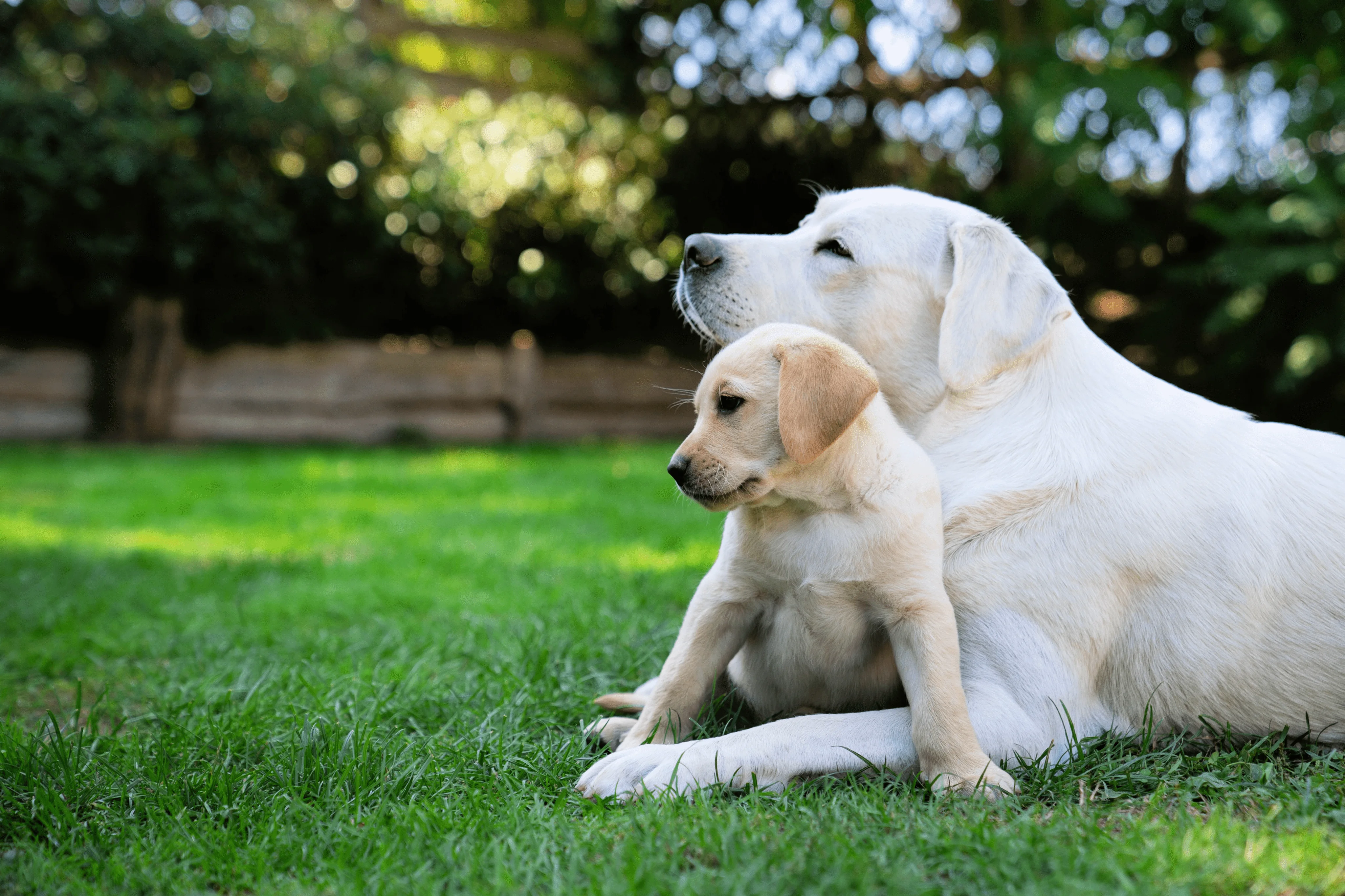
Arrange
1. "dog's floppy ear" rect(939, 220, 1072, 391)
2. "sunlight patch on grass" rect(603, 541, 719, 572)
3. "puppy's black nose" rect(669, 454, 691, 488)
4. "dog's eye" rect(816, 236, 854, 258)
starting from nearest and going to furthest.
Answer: "puppy's black nose" rect(669, 454, 691, 488), "dog's floppy ear" rect(939, 220, 1072, 391), "dog's eye" rect(816, 236, 854, 258), "sunlight patch on grass" rect(603, 541, 719, 572)

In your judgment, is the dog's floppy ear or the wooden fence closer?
the dog's floppy ear

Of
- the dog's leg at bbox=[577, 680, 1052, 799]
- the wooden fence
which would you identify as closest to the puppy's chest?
the dog's leg at bbox=[577, 680, 1052, 799]

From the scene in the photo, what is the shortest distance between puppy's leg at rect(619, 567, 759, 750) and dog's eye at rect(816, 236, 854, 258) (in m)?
1.04

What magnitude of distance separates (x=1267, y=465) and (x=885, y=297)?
106 centimetres

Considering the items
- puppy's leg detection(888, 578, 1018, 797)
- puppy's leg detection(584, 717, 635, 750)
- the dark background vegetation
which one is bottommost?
puppy's leg detection(584, 717, 635, 750)

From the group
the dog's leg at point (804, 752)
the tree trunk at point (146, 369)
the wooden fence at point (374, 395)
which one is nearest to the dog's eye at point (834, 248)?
the dog's leg at point (804, 752)

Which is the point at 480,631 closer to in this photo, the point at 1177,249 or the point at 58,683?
the point at 58,683

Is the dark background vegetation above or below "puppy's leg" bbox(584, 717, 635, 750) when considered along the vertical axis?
above

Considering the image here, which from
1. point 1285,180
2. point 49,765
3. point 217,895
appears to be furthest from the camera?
point 1285,180

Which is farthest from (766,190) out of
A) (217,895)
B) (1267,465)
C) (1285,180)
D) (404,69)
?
(217,895)

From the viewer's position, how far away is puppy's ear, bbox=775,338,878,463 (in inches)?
86.7

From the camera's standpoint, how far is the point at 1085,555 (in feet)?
8.02

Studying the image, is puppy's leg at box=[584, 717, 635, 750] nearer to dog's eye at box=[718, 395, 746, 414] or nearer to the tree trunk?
dog's eye at box=[718, 395, 746, 414]

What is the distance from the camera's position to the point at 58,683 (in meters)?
3.49
